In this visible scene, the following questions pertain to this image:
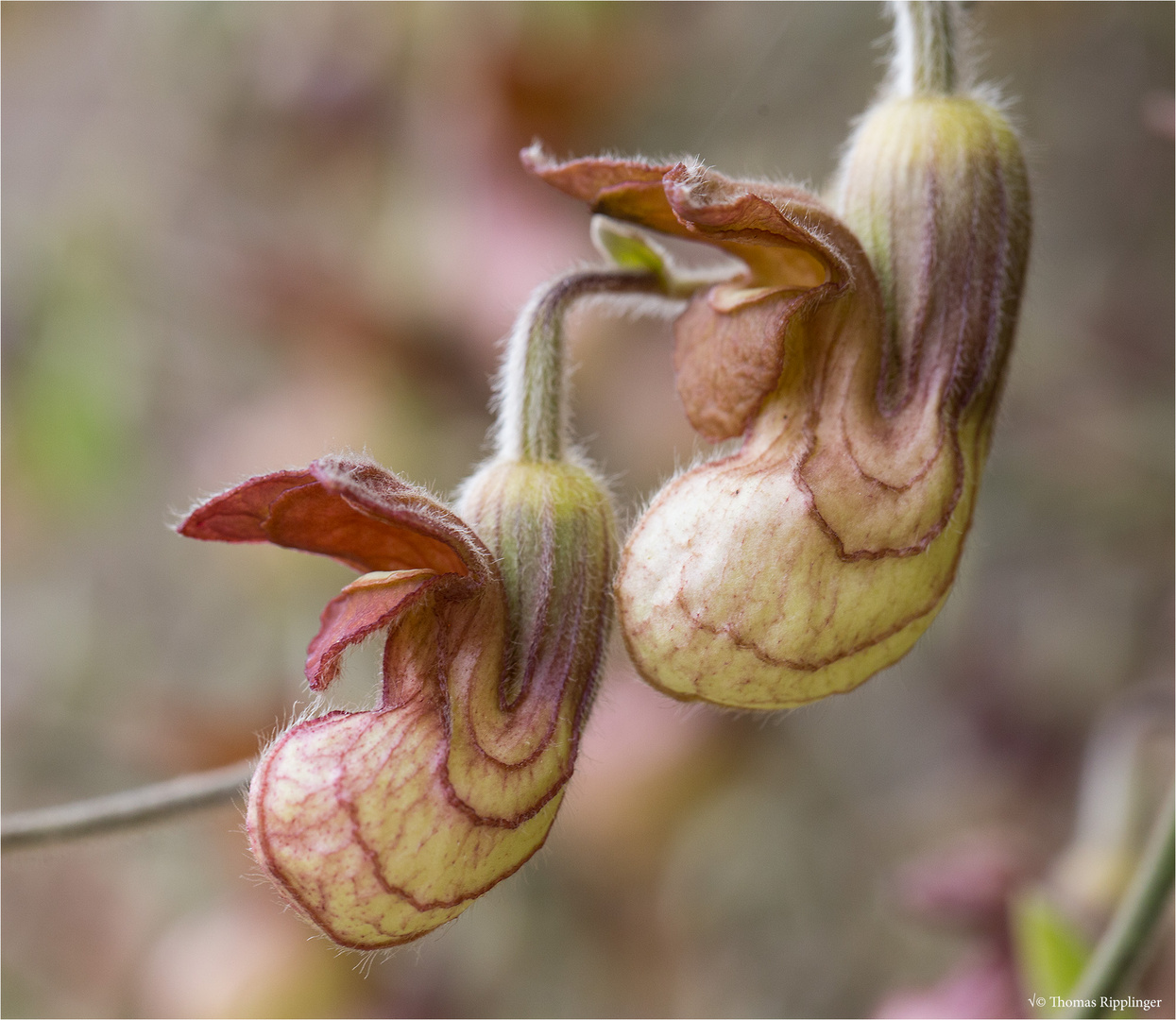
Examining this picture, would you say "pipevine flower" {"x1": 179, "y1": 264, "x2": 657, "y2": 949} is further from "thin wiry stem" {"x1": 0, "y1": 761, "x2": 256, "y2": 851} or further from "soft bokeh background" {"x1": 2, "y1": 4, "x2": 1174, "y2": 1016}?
"soft bokeh background" {"x1": 2, "y1": 4, "x2": 1174, "y2": 1016}

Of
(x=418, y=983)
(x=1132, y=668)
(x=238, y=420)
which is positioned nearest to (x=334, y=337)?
(x=238, y=420)

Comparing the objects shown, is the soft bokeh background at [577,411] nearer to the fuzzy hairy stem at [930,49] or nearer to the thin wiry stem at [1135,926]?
the thin wiry stem at [1135,926]

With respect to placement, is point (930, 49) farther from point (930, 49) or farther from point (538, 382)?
point (538, 382)

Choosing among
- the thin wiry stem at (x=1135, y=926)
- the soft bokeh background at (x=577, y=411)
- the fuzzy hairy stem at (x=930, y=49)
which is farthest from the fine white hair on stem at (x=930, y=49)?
the soft bokeh background at (x=577, y=411)

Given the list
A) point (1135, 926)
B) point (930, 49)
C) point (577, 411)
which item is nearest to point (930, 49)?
point (930, 49)

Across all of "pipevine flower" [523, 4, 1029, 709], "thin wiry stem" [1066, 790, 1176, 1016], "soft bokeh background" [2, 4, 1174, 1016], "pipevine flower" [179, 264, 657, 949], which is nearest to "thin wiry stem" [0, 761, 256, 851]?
"pipevine flower" [179, 264, 657, 949]
